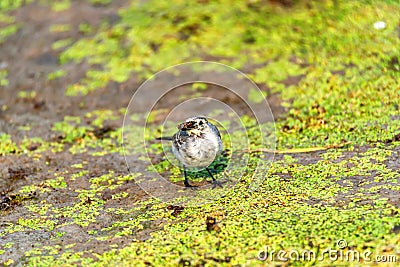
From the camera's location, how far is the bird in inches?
197

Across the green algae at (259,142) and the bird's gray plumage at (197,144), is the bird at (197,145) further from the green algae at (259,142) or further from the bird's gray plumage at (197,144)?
the green algae at (259,142)

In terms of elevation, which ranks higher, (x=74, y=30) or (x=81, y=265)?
(x=81, y=265)

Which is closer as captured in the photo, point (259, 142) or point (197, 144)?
point (197, 144)

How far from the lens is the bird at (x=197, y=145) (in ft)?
16.4

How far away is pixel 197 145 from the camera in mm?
4984

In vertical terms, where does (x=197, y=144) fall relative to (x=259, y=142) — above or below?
above

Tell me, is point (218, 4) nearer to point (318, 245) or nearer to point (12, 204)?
point (12, 204)

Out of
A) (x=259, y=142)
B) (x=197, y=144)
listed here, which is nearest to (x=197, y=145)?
(x=197, y=144)

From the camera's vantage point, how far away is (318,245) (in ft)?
12.3

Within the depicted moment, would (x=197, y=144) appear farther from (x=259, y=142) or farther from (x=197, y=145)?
(x=259, y=142)

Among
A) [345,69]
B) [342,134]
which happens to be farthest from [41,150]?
[345,69]

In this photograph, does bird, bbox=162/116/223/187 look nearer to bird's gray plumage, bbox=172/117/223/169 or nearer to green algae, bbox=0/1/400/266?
bird's gray plumage, bbox=172/117/223/169

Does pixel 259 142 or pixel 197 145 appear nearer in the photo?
pixel 197 145

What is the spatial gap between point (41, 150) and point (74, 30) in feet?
8.81
